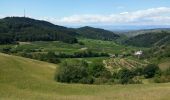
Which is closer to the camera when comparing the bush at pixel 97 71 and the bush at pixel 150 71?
the bush at pixel 97 71

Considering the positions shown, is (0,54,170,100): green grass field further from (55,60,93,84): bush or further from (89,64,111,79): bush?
(89,64,111,79): bush

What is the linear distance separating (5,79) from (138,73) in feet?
230

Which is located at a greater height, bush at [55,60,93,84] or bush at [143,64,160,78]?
bush at [55,60,93,84]

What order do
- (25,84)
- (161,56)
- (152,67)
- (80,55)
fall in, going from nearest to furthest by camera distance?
(25,84)
(152,67)
(80,55)
(161,56)

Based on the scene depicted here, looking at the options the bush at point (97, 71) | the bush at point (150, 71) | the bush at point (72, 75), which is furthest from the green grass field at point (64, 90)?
the bush at point (150, 71)

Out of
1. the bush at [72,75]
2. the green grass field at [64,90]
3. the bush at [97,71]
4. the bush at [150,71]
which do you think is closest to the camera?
the green grass field at [64,90]

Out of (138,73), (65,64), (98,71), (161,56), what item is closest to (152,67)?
(138,73)

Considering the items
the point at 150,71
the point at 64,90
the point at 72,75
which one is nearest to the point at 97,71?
the point at 150,71

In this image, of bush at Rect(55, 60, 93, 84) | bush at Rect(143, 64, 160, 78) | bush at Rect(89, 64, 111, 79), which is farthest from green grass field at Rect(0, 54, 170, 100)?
bush at Rect(143, 64, 160, 78)

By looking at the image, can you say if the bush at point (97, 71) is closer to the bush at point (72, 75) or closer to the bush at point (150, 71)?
the bush at point (72, 75)

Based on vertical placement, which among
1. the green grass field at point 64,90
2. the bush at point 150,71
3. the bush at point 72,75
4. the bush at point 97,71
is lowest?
the bush at point 150,71

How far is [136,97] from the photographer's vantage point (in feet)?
122

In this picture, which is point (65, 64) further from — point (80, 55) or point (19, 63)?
point (80, 55)

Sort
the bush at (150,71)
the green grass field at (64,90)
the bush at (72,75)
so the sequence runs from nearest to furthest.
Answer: the green grass field at (64,90) → the bush at (72,75) → the bush at (150,71)
